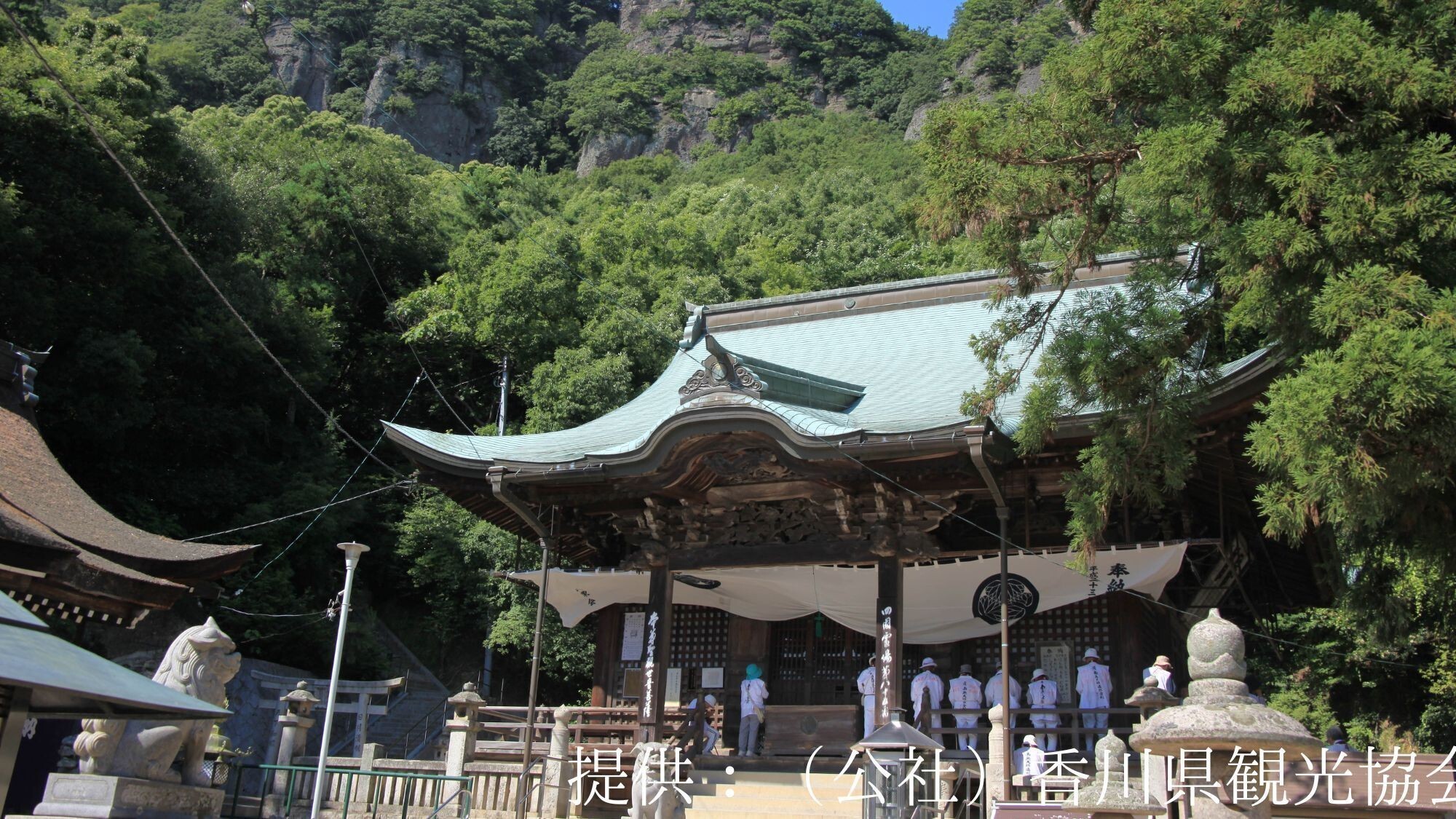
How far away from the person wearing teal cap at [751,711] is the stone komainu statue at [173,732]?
5.82 metres

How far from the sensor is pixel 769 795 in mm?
10570

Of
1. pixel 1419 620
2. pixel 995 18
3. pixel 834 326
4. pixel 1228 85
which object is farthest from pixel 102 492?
pixel 995 18

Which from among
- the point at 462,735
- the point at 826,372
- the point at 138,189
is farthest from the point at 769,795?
the point at 138,189

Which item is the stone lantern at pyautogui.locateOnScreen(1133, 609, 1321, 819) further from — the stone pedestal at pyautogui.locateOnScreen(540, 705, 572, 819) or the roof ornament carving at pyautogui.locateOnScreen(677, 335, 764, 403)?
the stone pedestal at pyautogui.locateOnScreen(540, 705, 572, 819)

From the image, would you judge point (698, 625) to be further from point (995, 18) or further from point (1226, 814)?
point (995, 18)

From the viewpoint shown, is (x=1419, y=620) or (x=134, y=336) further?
(x=134, y=336)

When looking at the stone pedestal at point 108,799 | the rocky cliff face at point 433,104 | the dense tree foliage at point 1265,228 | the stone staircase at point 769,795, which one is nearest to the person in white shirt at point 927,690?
the stone staircase at point 769,795

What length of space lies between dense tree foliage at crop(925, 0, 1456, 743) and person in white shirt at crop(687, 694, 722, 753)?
545 centimetres

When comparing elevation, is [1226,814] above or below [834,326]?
below

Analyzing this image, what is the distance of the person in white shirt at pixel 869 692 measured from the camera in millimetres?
11516

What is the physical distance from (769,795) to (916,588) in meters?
2.89

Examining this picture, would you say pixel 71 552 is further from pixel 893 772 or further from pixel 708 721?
pixel 893 772

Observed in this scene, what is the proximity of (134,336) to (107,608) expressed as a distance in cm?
901

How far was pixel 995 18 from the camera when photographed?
57.4 metres
